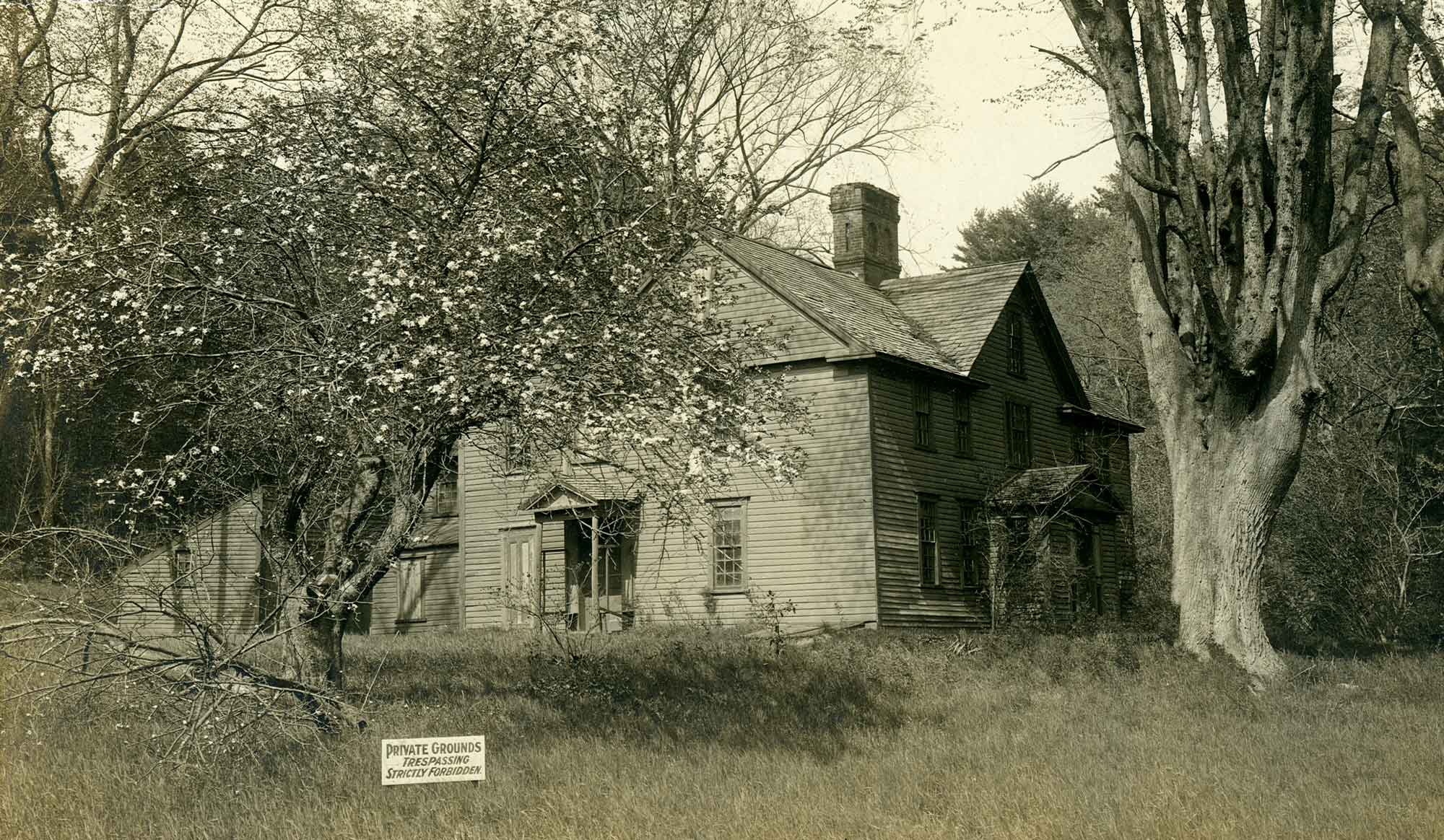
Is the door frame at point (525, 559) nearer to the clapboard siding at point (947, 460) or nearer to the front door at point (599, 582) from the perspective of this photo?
the front door at point (599, 582)

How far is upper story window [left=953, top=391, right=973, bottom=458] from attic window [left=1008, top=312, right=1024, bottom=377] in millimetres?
2404

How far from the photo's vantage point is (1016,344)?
1294 inches

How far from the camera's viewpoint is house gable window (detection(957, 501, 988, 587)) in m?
29.6

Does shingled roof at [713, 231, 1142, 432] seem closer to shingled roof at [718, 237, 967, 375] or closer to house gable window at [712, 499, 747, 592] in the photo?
shingled roof at [718, 237, 967, 375]

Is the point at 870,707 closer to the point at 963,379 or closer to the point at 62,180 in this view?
the point at 963,379

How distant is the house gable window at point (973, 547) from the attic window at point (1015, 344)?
4.29 metres

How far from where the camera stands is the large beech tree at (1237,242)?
19.4 m

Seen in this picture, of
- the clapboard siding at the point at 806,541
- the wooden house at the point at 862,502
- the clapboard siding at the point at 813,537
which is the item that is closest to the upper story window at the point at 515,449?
the wooden house at the point at 862,502

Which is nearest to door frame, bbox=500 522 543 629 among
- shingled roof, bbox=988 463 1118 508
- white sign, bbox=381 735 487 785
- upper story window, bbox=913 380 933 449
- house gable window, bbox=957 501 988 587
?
upper story window, bbox=913 380 933 449

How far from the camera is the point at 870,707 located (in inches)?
690

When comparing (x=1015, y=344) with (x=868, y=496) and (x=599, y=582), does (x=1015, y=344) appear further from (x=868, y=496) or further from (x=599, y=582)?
(x=599, y=582)

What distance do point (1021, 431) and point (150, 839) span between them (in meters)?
25.6

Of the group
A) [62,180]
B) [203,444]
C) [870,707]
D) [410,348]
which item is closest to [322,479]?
[203,444]

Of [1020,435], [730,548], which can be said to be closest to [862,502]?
[730,548]
